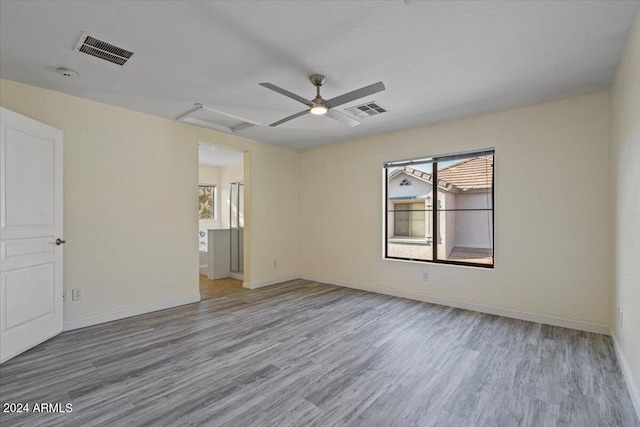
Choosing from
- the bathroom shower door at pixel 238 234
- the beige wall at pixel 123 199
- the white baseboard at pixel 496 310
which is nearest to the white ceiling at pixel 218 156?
the bathroom shower door at pixel 238 234

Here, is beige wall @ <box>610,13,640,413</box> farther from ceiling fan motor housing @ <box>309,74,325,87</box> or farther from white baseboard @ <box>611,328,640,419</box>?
ceiling fan motor housing @ <box>309,74,325,87</box>

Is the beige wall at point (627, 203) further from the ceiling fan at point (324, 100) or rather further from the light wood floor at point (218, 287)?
the light wood floor at point (218, 287)

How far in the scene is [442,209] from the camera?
4605 mm

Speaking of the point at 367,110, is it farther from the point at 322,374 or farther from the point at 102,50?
the point at 322,374

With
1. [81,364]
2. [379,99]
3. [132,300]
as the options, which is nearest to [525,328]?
[379,99]

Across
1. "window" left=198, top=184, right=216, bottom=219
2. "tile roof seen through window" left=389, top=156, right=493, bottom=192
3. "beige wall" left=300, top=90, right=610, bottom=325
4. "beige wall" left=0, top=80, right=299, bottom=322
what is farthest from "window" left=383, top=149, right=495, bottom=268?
"window" left=198, top=184, right=216, bottom=219

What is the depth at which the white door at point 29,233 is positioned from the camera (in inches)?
106

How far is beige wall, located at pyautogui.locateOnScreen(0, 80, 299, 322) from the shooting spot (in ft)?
11.3

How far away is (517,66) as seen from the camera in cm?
280

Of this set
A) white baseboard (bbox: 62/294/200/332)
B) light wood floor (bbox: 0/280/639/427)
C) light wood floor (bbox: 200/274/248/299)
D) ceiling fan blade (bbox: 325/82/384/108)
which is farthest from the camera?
light wood floor (bbox: 200/274/248/299)

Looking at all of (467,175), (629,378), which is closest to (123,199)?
(467,175)

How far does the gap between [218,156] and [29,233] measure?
423 centimetres

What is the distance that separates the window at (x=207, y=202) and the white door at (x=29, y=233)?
5.02 metres

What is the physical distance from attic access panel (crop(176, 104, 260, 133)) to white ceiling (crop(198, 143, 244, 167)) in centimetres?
121
